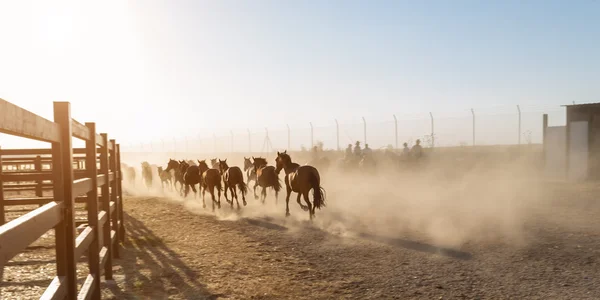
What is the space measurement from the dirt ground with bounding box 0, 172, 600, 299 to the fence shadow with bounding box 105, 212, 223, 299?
0.02 m

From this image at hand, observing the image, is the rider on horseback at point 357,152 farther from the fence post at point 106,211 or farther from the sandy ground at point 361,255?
the fence post at point 106,211

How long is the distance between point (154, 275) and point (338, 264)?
295 centimetres

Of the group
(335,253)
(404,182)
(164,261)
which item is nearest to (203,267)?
(164,261)

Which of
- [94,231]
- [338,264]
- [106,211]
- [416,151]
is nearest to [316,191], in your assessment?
[338,264]

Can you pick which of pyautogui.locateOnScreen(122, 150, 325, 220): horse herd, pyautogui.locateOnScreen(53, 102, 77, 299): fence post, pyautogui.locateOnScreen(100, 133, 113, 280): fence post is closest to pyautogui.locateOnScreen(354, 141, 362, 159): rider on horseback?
pyautogui.locateOnScreen(122, 150, 325, 220): horse herd

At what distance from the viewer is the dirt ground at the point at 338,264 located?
557 centimetres

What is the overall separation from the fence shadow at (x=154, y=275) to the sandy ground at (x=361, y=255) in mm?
20

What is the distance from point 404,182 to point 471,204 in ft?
27.3

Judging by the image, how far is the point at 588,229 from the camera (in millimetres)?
9234

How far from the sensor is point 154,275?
6492 mm

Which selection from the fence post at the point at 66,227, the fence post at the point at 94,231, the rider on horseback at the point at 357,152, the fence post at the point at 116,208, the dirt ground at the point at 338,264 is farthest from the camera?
the rider on horseback at the point at 357,152

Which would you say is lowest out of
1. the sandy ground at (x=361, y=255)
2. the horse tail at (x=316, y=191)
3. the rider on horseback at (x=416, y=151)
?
the sandy ground at (x=361, y=255)

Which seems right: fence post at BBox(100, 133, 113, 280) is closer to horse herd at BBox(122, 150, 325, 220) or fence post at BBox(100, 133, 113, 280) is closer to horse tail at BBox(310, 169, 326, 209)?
horse herd at BBox(122, 150, 325, 220)

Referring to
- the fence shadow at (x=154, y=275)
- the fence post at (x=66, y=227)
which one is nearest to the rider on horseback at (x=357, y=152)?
the fence shadow at (x=154, y=275)
